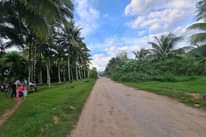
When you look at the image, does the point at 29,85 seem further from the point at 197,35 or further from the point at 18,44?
the point at 197,35

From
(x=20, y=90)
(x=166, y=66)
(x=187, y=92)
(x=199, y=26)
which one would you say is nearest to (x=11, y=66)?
(x=20, y=90)

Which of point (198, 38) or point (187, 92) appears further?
point (198, 38)

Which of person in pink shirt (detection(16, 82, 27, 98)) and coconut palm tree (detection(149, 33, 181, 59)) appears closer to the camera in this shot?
person in pink shirt (detection(16, 82, 27, 98))

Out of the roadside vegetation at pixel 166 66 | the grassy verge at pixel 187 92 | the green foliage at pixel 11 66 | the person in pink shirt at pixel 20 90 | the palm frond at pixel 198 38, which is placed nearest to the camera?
the grassy verge at pixel 187 92

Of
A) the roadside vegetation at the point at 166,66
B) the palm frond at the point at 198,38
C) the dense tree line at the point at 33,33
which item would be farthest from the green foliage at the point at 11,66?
the palm frond at the point at 198,38

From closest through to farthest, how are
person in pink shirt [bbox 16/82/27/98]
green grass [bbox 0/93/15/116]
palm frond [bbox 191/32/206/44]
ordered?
1. green grass [bbox 0/93/15/116]
2. person in pink shirt [bbox 16/82/27/98]
3. palm frond [bbox 191/32/206/44]

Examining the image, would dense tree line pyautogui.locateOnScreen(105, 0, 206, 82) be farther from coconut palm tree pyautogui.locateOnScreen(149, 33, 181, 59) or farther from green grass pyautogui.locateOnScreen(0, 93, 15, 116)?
green grass pyautogui.locateOnScreen(0, 93, 15, 116)

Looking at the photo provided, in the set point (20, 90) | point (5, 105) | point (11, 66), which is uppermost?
point (11, 66)

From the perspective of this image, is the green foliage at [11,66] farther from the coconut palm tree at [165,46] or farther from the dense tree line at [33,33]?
the coconut palm tree at [165,46]

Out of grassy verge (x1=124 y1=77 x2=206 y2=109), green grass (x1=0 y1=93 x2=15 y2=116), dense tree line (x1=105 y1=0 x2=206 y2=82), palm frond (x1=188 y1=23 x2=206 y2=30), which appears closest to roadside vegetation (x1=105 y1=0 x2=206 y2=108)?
dense tree line (x1=105 y1=0 x2=206 y2=82)

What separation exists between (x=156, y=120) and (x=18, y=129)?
405 centimetres

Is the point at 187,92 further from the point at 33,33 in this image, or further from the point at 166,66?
the point at 166,66

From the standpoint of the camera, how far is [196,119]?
7254mm

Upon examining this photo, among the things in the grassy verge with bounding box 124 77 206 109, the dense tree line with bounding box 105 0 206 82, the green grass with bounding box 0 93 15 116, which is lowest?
the green grass with bounding box 0 93 15 116
